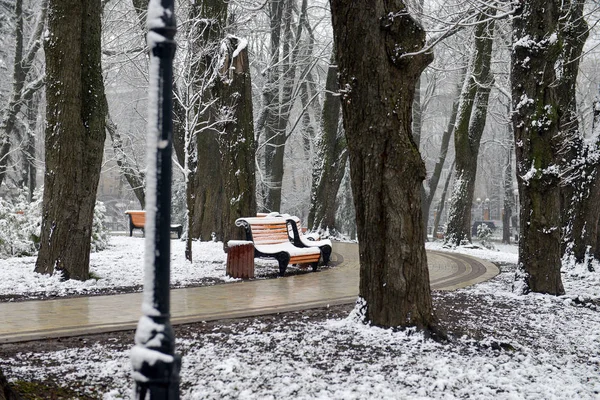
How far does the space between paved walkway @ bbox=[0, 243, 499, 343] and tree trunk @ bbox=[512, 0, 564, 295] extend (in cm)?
166

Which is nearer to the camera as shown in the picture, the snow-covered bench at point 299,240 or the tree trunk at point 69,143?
the tree trunk at point 69,143

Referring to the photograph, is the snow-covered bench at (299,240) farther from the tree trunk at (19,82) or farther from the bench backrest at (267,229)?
the tree trunk at (19,82)

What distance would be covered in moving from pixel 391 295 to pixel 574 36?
8.21m

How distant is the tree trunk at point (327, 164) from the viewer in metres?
19.1

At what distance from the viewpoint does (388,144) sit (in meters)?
6.20

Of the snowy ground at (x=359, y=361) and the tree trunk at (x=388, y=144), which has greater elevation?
the tree trunk at (x=388, y=144)

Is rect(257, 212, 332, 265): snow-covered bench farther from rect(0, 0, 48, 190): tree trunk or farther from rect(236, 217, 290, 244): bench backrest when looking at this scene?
rect(0, 0, 48, 190): tree trunk

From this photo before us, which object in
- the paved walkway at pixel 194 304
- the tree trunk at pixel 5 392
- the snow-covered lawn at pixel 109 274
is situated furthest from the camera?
the snow-covered lawn at pixel 109 274

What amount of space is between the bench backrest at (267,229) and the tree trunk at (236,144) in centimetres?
140

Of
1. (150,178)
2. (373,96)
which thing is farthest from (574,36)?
(150,178)

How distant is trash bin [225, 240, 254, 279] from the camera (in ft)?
34.4

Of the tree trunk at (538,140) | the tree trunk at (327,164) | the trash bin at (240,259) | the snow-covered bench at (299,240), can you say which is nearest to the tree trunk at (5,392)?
the trash bin at (240,259)

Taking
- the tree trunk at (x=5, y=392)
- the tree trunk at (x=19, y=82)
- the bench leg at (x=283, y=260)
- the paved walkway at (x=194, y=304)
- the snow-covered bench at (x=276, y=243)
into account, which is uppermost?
the tree trunk at (x=19, y=82)

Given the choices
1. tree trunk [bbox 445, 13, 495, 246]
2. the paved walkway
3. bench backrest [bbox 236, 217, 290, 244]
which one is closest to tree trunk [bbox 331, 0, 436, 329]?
the paved walkway
